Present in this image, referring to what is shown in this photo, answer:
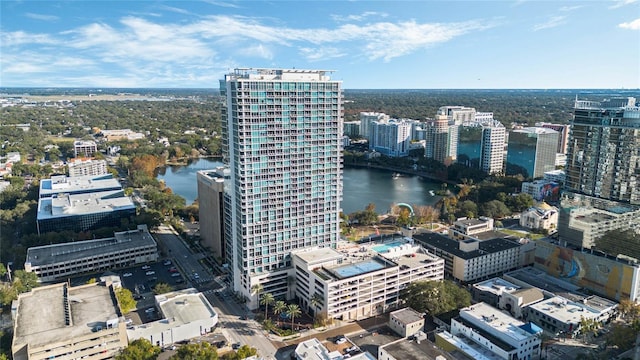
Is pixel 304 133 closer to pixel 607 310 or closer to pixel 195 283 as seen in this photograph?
pixel 195 283

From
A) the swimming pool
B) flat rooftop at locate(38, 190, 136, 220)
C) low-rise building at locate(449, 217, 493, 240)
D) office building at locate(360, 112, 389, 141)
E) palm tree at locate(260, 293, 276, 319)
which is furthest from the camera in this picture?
office building at locate(360, 112, 389, 141)

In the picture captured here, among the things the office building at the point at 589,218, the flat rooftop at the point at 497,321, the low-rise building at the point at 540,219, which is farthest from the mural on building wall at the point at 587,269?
the low-rise building at the point at 540,219

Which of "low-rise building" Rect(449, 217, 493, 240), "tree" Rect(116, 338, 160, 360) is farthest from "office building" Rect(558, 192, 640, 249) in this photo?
"tree" Rect(116, 338, 160, 360)

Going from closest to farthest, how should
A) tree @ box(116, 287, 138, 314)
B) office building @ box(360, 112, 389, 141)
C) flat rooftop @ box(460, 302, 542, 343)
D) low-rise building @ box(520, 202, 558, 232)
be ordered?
flat rooftop @ box(460, 302, 542, 343), tree @ box(116, 287, 138, 314), low-rise building @ box(520, 202, 558, 232), office building @ box(360, 112, 389, 141)

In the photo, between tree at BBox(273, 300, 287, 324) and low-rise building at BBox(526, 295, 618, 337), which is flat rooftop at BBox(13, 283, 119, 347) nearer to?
tree at BBox(273, 300, 287, 324)

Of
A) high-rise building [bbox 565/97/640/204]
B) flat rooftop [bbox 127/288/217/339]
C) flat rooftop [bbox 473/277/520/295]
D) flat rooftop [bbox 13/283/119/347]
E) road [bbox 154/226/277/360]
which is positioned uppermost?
high-rise building [bbox 565/97/640/204]

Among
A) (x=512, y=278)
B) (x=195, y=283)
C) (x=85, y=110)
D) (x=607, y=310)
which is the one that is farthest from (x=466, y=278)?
(x=85, y=110)
